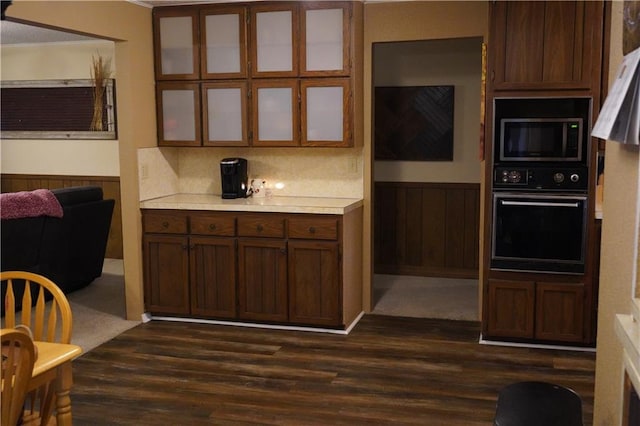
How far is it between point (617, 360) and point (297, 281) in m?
2.76

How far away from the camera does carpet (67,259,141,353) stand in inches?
185

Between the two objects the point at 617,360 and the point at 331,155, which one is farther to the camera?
the point at 331,155

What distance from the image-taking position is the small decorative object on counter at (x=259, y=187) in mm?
5379

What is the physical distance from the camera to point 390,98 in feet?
21.1

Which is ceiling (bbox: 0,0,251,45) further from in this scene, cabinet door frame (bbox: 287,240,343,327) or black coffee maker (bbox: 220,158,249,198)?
cabinet door frame (bbox: 287,240,343,327)

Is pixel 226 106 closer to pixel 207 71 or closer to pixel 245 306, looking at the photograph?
pixel 207 71

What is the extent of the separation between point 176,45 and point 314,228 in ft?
5.78

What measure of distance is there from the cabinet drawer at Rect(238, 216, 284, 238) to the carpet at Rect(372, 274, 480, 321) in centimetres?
113

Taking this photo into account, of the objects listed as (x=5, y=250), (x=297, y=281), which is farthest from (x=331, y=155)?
(x=5, y=250)

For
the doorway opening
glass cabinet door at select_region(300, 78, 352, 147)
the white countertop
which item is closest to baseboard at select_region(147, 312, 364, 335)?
the white countertop

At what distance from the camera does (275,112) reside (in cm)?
499

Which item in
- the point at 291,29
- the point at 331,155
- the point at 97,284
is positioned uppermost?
the point at 291,29

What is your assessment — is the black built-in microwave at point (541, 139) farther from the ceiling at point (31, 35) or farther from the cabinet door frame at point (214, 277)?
the ceiling at point (31, 35)

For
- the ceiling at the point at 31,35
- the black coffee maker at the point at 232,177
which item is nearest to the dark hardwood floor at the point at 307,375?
the black coffee maker at the point at 232,177
